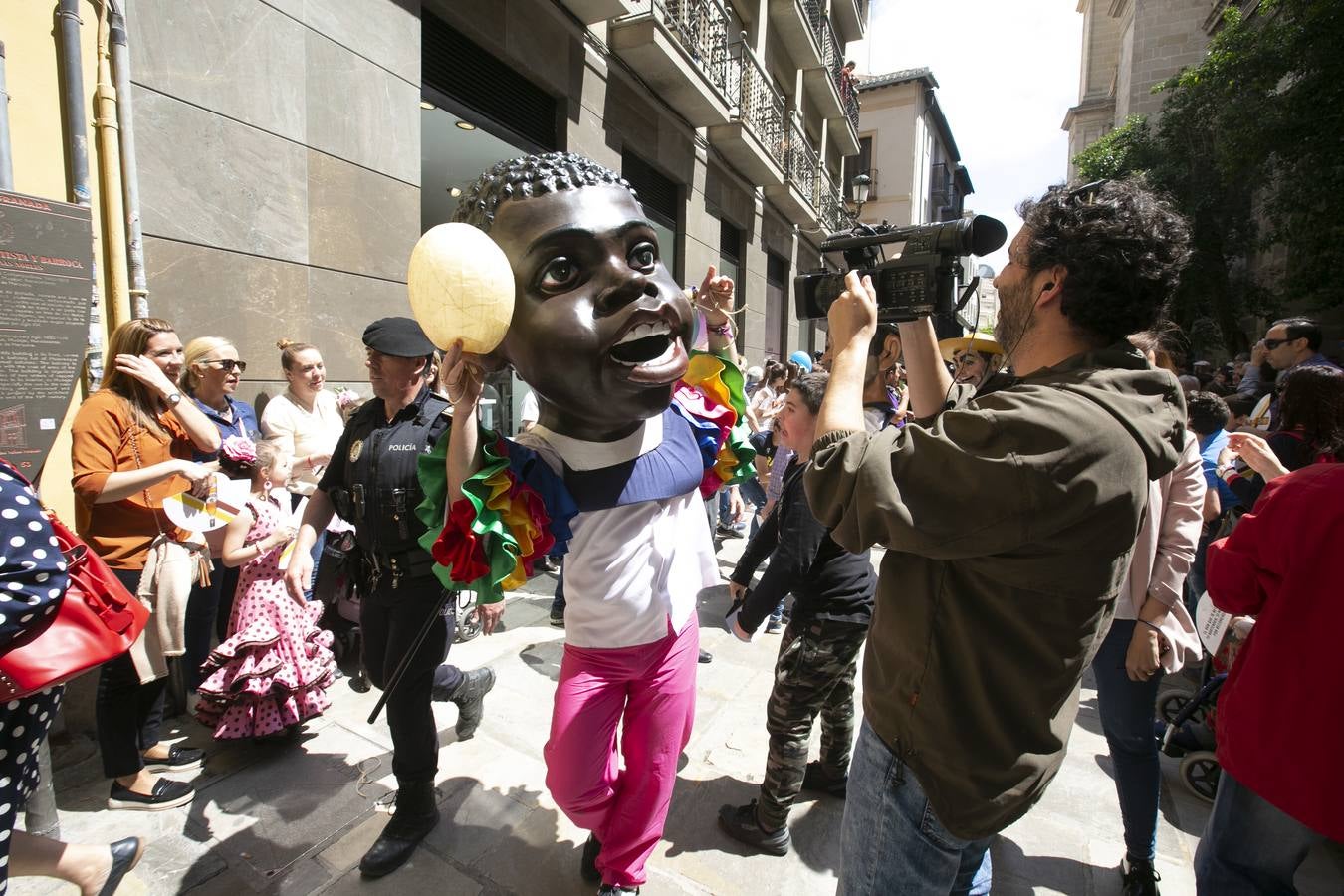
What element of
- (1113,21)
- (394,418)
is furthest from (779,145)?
(1113,21)

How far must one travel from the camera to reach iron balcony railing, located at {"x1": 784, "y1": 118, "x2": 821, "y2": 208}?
13156mm

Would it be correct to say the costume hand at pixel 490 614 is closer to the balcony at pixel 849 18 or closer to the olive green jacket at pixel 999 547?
the olive green jacket at pixel 999 547

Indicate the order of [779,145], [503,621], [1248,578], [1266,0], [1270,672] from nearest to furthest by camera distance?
[1270,672]
[1248,578]
[503,621]
[1266,0]
[779,145]

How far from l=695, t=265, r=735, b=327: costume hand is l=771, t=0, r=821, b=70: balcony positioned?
468 inches

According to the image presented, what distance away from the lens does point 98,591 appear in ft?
5.84

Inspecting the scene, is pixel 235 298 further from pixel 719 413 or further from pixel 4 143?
pixel 719 413

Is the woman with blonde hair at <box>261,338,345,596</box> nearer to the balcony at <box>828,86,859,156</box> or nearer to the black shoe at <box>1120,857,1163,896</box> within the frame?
the black shoe at <box>1120,857,1163,896</box>

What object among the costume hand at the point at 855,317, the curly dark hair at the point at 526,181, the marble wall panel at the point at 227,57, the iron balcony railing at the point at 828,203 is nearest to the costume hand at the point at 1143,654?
the costume hand at the point at 855,317

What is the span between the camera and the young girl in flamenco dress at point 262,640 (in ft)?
9.11

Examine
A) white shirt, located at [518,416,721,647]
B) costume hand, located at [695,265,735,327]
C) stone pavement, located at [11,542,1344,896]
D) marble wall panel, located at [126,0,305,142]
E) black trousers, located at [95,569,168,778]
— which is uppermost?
marble wall panel, located at [126,0,305,142]

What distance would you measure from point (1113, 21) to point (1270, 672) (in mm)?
48384

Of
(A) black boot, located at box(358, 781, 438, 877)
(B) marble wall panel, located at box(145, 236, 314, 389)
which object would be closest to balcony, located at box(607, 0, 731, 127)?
(B) marble wall panel, located at box(145, 236, 314, 389)

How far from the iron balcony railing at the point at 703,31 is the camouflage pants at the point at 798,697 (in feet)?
24.3

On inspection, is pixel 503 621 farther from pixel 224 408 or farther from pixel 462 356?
pixel 462 356
